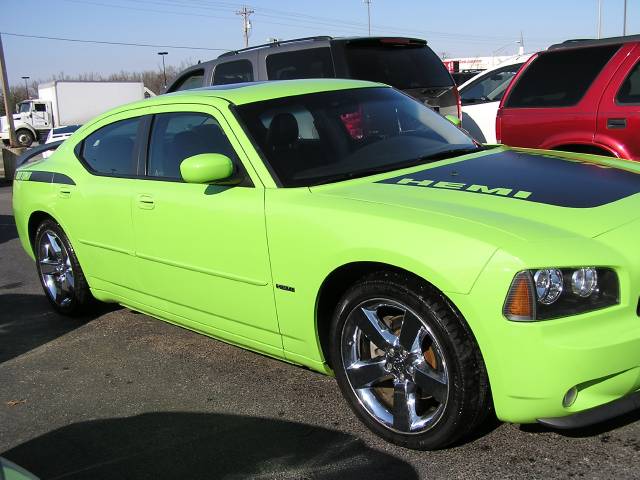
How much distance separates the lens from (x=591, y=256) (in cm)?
255

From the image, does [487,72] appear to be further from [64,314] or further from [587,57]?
[64,314]

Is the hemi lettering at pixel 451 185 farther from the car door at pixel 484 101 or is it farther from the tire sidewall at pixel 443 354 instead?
the car door at pixel 484 101

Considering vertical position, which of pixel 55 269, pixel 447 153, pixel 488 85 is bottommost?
pixel 55 269

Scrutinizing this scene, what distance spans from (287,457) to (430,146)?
198cm

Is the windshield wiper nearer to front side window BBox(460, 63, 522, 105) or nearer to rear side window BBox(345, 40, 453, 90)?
rear side window BBox(345, 40, 453, 90)

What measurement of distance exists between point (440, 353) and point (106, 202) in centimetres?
254

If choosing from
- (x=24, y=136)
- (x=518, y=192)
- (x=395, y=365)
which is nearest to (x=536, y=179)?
(x=518, y=192)

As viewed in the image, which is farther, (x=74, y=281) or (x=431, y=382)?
(x=74, y=281)

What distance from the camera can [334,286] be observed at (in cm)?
315

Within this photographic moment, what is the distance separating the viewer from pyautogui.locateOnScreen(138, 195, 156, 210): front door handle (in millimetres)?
3969

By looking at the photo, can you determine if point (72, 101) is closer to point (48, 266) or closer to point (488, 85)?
point (488, 85)

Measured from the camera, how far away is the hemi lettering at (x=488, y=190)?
3063 mm

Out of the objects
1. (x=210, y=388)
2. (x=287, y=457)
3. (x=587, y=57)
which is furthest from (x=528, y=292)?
(x=587, y=57)

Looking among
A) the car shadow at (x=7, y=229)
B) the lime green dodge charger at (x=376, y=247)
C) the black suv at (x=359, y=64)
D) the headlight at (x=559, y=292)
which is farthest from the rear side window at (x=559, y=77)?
the car shadow at (x=7, y=229)
